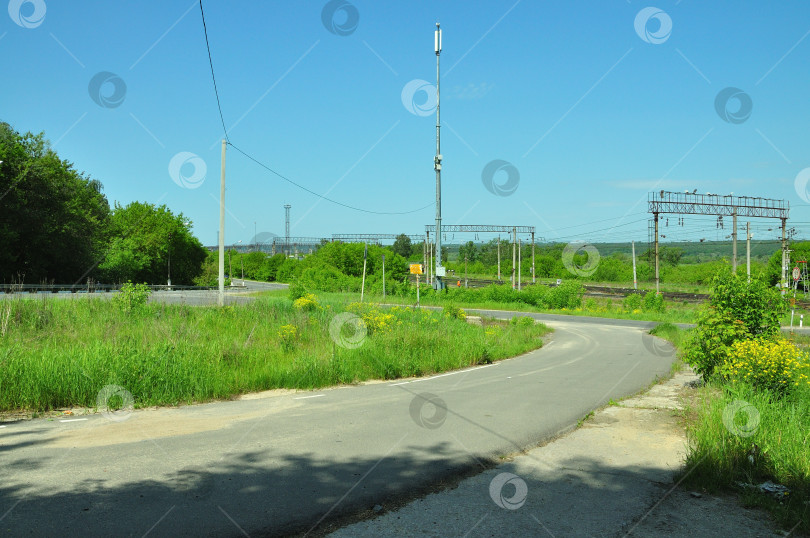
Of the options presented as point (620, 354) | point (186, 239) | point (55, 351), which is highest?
point (186, 239)

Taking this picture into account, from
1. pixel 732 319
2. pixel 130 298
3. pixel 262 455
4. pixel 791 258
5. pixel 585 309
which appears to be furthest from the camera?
pixel 791 258

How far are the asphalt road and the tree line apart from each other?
28.2 meters

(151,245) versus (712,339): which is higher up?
(151,245)

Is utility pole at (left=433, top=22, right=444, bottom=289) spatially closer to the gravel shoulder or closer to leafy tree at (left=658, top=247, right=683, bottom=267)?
the gravel shoulder

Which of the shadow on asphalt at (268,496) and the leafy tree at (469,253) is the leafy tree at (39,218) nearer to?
the shadow on asphalt at (268,496)

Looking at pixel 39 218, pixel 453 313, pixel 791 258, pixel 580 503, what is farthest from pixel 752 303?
pixel 791 258

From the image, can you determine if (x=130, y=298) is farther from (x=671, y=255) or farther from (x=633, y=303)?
(x=671, y=255)

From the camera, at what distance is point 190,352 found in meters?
11.7

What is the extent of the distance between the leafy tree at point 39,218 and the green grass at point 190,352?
100 ft

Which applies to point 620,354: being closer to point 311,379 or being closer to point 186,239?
point 311,379

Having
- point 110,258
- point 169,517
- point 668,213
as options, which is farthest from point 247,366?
point 110,258

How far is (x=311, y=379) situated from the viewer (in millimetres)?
11781

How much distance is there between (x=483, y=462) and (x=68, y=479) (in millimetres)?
4150

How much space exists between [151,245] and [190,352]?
218 ft
